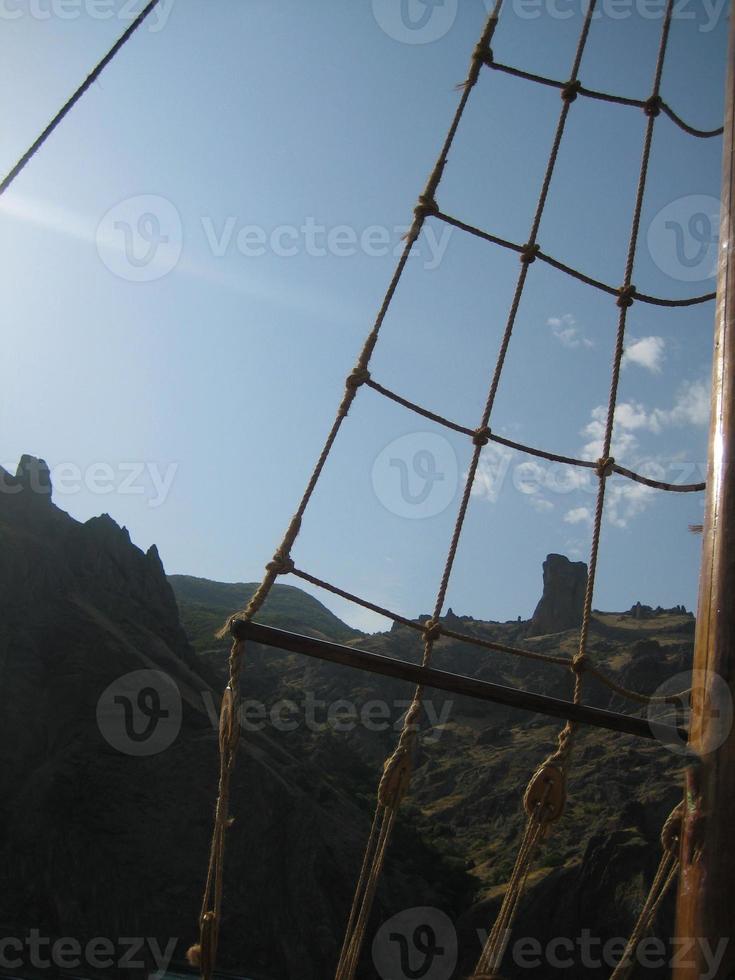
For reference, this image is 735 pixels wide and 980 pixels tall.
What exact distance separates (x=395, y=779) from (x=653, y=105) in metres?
4.68

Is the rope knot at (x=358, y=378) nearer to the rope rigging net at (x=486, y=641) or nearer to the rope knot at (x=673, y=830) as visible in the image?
the rope rigging net at (x=486, y=641)

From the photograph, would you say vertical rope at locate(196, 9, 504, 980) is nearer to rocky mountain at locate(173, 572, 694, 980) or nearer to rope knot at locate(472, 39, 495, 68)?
rope knot at locate(472, 39, 495, 68)

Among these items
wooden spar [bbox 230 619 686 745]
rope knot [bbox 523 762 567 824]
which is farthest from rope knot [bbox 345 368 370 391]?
rope knot [bbox 523 762 567 824]

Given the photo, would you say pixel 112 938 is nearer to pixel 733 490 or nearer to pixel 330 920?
pixel 330 920

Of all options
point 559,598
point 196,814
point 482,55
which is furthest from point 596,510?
point 559,598

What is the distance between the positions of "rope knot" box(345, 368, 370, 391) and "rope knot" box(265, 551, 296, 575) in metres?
1.01

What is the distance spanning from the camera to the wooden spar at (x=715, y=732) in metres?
2.08

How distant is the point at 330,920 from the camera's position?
3291 cm

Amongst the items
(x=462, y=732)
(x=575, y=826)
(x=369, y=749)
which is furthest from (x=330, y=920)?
(x=462, y=732)

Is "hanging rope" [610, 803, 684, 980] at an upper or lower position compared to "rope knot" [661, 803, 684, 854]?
lower

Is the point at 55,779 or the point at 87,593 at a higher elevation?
the point at 87,593

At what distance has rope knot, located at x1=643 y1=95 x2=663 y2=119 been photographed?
5402mm

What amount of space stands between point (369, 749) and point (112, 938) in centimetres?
3313

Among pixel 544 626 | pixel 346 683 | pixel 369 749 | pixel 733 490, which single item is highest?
pixel 544 626
